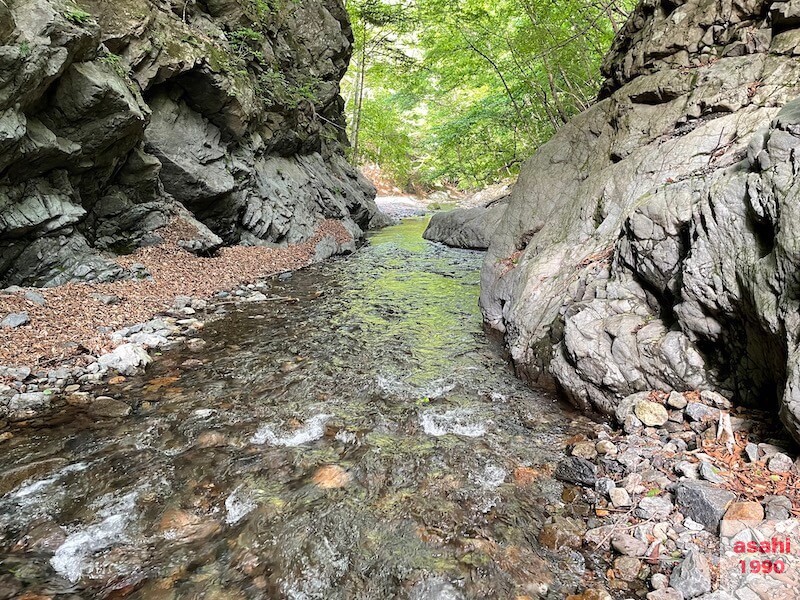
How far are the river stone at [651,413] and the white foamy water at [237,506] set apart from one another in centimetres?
328

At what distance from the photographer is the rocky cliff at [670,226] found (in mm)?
3400

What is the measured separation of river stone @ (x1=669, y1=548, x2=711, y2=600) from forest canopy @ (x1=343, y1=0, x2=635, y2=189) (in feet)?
30.3

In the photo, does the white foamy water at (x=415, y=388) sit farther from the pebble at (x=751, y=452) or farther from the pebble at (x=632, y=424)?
the pebble at (x=751, y=452)

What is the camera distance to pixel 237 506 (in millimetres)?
3350

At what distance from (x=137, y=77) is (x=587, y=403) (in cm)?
1141

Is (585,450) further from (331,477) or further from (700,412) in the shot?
(331,477)

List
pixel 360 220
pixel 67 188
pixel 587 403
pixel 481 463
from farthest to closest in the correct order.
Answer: pixel 360 220 < pixel 67 188 < pixel 587 403 < pixel 481 463

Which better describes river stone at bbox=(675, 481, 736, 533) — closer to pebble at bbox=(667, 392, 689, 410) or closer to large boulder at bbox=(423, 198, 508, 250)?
pebble at bbox=(667, 392, 689, 410)

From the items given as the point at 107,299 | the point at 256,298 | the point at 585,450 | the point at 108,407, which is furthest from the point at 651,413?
the point at 107,299

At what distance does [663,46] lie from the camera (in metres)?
7.16

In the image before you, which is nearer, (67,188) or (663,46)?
(663,46)

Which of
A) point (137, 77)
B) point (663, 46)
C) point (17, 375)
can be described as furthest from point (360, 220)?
point (17, 375)

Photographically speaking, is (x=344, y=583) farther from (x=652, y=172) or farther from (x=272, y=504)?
(x=652, y=172)

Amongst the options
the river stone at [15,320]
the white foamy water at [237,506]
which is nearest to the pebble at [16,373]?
the river stone at [15,320]
